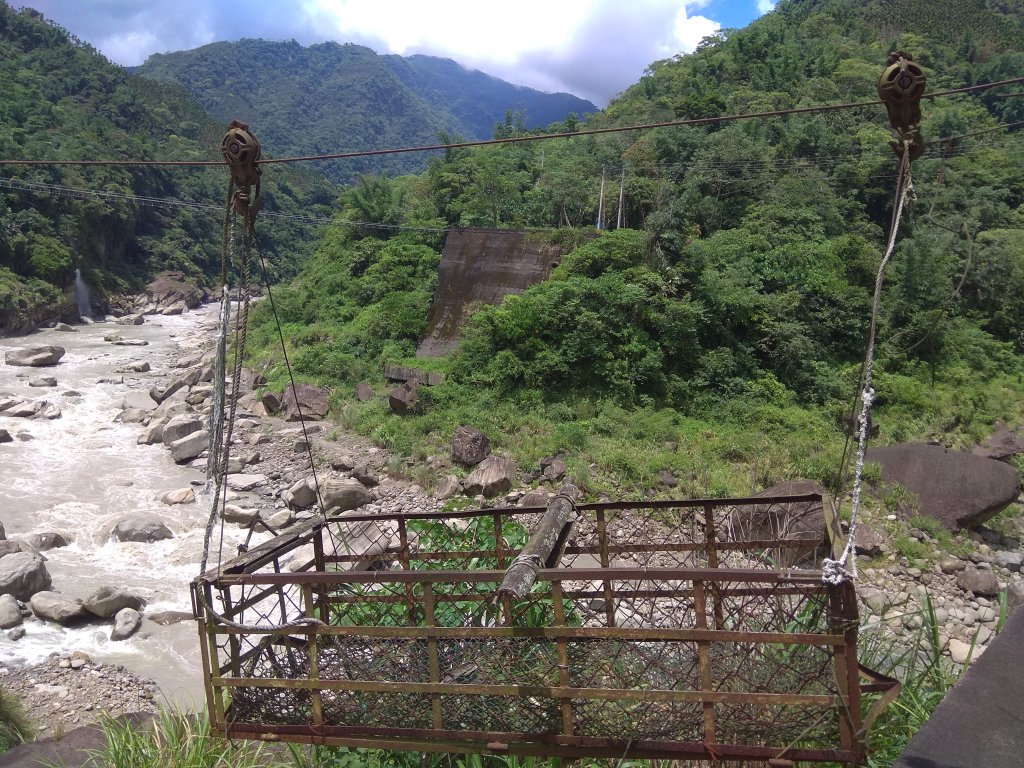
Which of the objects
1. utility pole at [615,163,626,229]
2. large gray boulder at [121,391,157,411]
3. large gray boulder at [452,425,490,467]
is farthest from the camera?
utility pole at [615,163,626,229]

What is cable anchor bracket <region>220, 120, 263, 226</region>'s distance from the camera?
3.44 metres

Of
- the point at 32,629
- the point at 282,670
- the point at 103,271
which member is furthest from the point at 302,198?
the point at 282,670

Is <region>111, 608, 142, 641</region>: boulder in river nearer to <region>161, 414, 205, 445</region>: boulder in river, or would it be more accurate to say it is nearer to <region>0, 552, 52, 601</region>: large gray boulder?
<region>0, 552, 52, 601</region>: large gray boulder

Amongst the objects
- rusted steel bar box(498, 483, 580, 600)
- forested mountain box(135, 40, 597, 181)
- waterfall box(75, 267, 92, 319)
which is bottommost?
rusted steel bar box(498, 483, 580, 600)

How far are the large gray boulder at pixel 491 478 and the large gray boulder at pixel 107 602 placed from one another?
197 inches

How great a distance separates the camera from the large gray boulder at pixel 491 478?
38.0ft

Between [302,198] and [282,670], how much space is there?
182 ft

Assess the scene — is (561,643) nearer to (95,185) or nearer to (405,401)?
(405,401)

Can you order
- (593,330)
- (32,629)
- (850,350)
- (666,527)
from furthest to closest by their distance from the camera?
(850,350) < (593,330) < (666,527) < (32,629)

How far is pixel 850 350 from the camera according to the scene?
16000 millimetres

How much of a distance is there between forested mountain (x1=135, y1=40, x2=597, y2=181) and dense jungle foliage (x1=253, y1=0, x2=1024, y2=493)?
6422 cm

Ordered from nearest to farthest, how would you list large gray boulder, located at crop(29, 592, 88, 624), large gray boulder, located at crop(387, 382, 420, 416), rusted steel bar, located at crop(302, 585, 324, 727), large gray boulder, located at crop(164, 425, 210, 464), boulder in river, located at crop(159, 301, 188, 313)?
1. rusted steel bar, located at crop(302, 585, 324, 727)
2. large gray boulder, located at crop(29, 592, 88, 624)
3. large gray boulder, located at crop(164, 425, 210, 464)
4. large gray boulder, located at crop(387, 382, 420, 416)
5. boulder in river, located at crop(159, 301, 188, 313)

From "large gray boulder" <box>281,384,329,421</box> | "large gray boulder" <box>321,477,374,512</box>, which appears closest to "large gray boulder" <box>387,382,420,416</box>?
"large gray boulder" <box>281,384,329,421</box>

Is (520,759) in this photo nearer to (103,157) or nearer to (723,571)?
(723,571)
